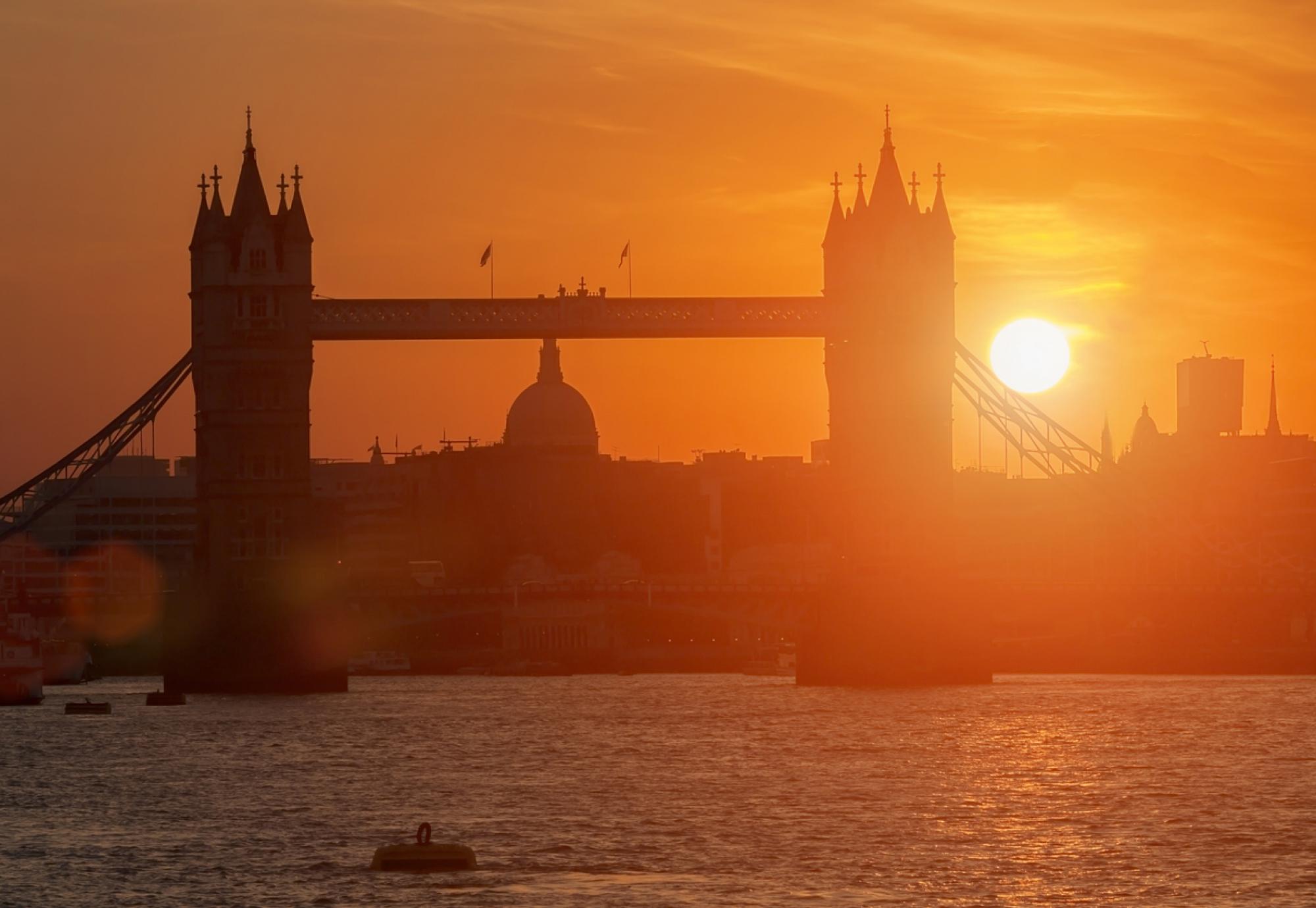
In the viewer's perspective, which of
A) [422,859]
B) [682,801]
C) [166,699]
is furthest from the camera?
[166,699]

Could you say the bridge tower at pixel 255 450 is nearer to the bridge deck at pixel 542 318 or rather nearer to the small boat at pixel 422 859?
the bridge deck at pixel 542 318

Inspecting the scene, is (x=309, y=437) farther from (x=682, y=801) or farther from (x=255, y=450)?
(x=682, y=801)

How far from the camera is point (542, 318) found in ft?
326

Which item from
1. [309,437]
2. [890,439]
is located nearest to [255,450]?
[309,437]

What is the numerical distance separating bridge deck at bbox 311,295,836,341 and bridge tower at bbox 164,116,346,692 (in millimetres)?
1474

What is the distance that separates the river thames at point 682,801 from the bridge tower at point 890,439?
2.68 meters

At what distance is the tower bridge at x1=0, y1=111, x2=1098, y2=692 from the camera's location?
98625mm

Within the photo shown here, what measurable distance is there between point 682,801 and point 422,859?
1216 centimetres

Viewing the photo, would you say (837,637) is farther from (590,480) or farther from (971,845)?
(590,480)

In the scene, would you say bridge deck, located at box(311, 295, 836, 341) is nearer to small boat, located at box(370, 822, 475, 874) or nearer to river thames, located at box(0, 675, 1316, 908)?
river thames, located at box(0, 675, 1316, 908)

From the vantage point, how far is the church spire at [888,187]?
344ft

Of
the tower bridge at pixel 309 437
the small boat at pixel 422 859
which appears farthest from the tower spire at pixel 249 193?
the small boat at pixel 422 859

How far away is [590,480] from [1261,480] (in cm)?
4080

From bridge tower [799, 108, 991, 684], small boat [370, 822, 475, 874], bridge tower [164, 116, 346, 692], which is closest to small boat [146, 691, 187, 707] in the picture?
bridge tower [164, 116, 346, 692]
